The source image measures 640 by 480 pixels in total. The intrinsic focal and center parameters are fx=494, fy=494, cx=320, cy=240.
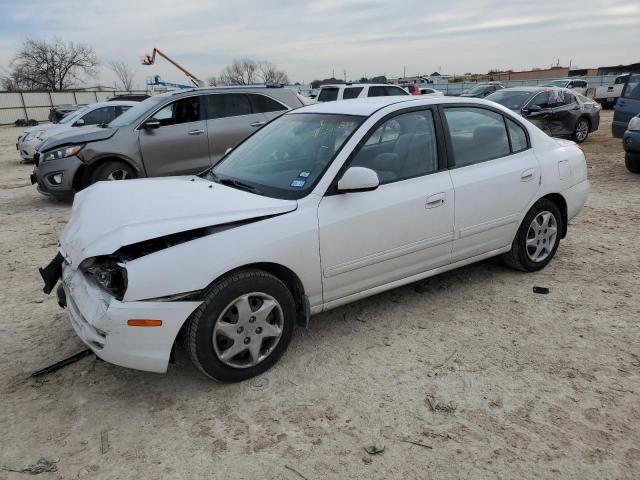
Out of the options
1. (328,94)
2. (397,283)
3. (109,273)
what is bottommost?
(397,283)

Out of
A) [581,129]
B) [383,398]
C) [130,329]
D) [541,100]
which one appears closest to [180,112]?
[130,329]

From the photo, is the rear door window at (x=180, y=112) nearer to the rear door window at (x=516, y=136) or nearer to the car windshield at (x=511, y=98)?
the rear door window at (x=516, y=136)

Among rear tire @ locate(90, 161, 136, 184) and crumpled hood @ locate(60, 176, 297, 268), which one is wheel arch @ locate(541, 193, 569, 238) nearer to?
crumpled hood @ locate(60, 176, 297, 268)

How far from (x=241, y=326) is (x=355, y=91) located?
11.5 metres

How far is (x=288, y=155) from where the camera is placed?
3709 millimetres

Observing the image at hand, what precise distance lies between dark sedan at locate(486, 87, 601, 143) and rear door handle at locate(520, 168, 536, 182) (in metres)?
8.23

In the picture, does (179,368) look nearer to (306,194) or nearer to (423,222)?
(306,194)

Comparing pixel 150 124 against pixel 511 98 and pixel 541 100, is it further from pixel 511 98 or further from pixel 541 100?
pixel 541 100

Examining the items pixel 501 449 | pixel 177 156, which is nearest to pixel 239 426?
pixel 501 449

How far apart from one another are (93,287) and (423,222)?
2.25m

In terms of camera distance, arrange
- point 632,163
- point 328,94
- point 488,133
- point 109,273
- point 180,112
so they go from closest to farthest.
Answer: point 109,273, point 488,133, point 180,112, point 632,163, point 328,94

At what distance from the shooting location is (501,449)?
2473 millimetres

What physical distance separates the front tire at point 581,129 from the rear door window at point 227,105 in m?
9.13

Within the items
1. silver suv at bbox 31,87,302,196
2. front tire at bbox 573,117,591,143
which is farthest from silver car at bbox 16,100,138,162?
front tire at bbox 573,117,591,143
